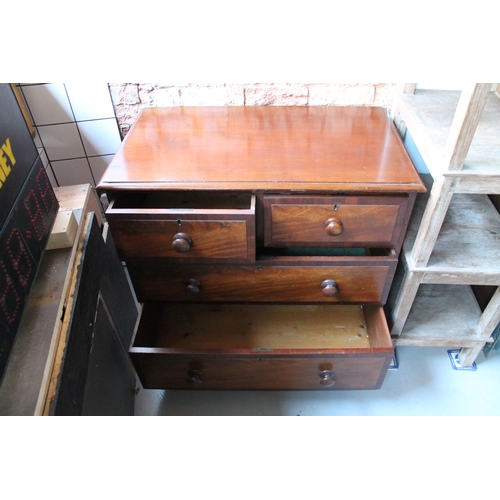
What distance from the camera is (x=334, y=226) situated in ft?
3.21

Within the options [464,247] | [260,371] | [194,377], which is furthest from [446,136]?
[194,377]

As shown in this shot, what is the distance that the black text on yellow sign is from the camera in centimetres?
72

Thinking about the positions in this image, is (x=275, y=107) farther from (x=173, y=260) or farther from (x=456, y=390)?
(x=456, y=390)

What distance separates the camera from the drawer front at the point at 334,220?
3.14 feet

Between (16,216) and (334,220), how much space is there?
0.69 metres

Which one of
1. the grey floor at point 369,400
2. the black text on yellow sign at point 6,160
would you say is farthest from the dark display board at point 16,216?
the grey floor at point 369,400

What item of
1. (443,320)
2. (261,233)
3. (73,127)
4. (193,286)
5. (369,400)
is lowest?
(369,400)

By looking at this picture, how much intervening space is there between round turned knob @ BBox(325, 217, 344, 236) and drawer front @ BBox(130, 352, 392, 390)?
1.11 ft

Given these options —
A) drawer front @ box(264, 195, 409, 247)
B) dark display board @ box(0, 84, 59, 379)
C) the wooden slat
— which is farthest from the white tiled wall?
the wooden slat

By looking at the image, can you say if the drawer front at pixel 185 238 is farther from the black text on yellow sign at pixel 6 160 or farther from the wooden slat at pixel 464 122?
the wooden slat at pixel 464 122

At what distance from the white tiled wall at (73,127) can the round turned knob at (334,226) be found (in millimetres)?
867

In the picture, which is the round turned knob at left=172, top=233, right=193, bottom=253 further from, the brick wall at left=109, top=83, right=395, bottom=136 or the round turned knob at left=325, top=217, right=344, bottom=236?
the brick wall at left=109, top=83, right=395, bottom=136

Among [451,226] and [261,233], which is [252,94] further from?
[451,226]
